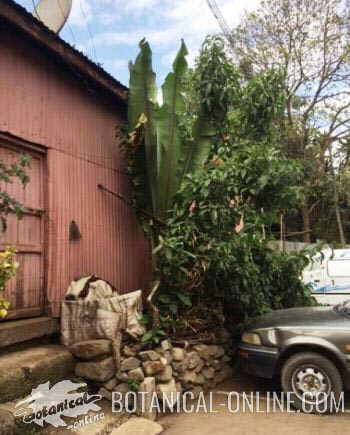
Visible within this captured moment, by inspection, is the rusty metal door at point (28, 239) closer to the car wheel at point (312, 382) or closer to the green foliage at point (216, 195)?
the green foliage at point (216, 195)

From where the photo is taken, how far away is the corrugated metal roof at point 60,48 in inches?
191

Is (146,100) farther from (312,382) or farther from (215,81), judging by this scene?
(312,382)

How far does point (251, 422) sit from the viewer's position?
185 inches

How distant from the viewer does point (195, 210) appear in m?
5.62

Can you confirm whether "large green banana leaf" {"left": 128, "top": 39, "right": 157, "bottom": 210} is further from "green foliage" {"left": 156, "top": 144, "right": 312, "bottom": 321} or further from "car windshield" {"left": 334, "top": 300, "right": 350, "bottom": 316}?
"car windshield" {"left": 334, "top": 300, "right": 350, "bottom": 316}

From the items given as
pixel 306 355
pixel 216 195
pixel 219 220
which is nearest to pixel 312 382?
pixel 306 355

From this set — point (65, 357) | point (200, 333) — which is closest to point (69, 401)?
point (65, 357)

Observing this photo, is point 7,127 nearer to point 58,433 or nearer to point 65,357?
point 65,357

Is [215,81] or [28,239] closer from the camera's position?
[28,239]

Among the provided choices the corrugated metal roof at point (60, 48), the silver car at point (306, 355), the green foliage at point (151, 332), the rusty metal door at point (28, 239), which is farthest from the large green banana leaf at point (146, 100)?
the silver car at point (306, 355)

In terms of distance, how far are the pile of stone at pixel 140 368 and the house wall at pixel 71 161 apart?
931 mm

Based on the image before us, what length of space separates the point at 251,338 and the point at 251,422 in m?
1.14

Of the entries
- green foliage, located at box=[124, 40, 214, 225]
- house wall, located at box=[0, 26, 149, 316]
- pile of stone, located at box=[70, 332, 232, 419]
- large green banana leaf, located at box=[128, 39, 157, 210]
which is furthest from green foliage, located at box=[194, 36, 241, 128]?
pile of stone, located at box=[70, 332, 232, 419]

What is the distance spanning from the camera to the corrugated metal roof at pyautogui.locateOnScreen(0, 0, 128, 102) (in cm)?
486
